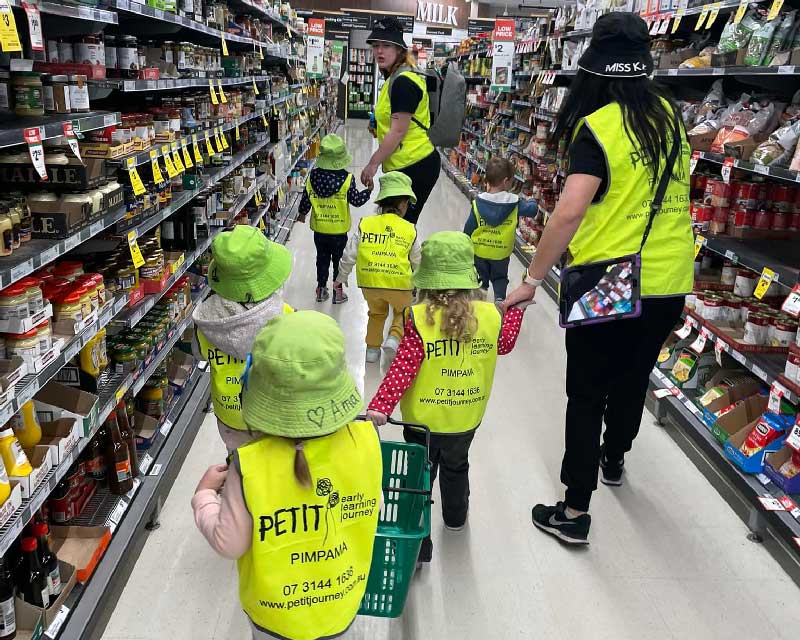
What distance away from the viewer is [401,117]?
4668 mm

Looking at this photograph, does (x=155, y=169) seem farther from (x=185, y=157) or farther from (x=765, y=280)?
(x=765, y=280)

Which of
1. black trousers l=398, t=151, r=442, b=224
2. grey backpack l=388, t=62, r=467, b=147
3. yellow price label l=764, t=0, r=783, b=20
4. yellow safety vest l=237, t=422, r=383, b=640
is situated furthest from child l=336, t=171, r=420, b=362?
yellow safety vest l=237, t=422, r=383, b=640

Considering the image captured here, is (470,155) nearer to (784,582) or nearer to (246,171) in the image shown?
(246,171)

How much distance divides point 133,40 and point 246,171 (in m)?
2.75

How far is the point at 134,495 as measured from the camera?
272 centimetres

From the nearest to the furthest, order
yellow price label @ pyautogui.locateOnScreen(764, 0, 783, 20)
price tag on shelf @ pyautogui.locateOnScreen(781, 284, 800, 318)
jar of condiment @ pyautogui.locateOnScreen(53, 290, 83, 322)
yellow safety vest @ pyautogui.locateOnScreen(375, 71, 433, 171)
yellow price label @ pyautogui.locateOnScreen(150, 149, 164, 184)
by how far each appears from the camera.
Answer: jar of condiment @ pyautogui.locateOnScreen(53, 290, 83, 322) < price tag on shelf @ pyautogui.locateOnScreen(781, 284, 800, 318) < yellow price label @ pyautogui.locateOnScreen(150, 149, 164, 184) < yellow price label @ pyautogui.locateOnScreen(764, 0, 783, 20) < yellow safety vest @ pyautogui.locateOnScreen(375, 71, 433, 171)

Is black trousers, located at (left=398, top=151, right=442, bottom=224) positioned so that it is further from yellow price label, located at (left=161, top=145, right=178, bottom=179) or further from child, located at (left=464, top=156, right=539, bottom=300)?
yellow price label, located at (left=161, top=145, right=178, bottom=179)

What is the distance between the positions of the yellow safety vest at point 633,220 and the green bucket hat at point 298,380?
4.14 ft

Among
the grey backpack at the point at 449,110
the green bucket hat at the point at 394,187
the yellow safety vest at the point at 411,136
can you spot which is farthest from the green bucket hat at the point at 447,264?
the grey backpack at the point at 449,110

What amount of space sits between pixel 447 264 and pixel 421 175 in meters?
2.68

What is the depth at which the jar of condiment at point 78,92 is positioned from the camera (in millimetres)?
2201

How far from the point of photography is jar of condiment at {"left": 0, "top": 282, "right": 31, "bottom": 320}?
190 cm

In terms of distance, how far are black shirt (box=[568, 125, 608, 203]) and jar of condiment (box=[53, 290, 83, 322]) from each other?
1.59m

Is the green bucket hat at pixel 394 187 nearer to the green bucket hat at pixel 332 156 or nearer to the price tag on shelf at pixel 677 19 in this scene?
the green bucket hat at pixel 332 156
